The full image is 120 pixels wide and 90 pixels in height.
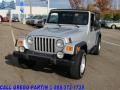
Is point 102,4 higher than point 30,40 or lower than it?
higher

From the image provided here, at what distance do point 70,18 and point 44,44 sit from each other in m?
2.24

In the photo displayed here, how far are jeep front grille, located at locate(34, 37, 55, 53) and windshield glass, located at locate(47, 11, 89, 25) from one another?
6.69ft

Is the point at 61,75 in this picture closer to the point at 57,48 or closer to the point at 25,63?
the point at 57,48

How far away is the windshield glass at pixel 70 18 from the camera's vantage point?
10117 millimetres

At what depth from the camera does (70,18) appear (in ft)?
33.5

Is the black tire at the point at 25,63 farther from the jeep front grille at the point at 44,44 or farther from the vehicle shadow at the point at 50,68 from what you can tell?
the jeep front grille at the point at 44,44

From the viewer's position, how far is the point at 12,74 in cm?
857

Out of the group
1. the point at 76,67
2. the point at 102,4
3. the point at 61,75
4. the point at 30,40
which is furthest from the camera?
the point at 102,4

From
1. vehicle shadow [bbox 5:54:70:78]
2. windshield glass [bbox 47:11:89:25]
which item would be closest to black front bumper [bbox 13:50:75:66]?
vehicle shadow [bbox 5:54:70:78]

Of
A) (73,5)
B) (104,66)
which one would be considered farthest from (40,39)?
(73,5)

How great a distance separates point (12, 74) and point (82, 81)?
6.98 ft

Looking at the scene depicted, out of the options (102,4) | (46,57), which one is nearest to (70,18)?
(46,57)

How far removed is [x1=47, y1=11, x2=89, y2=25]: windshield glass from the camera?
398 inches

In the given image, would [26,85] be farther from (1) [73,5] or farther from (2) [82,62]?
(1) [73,5]
